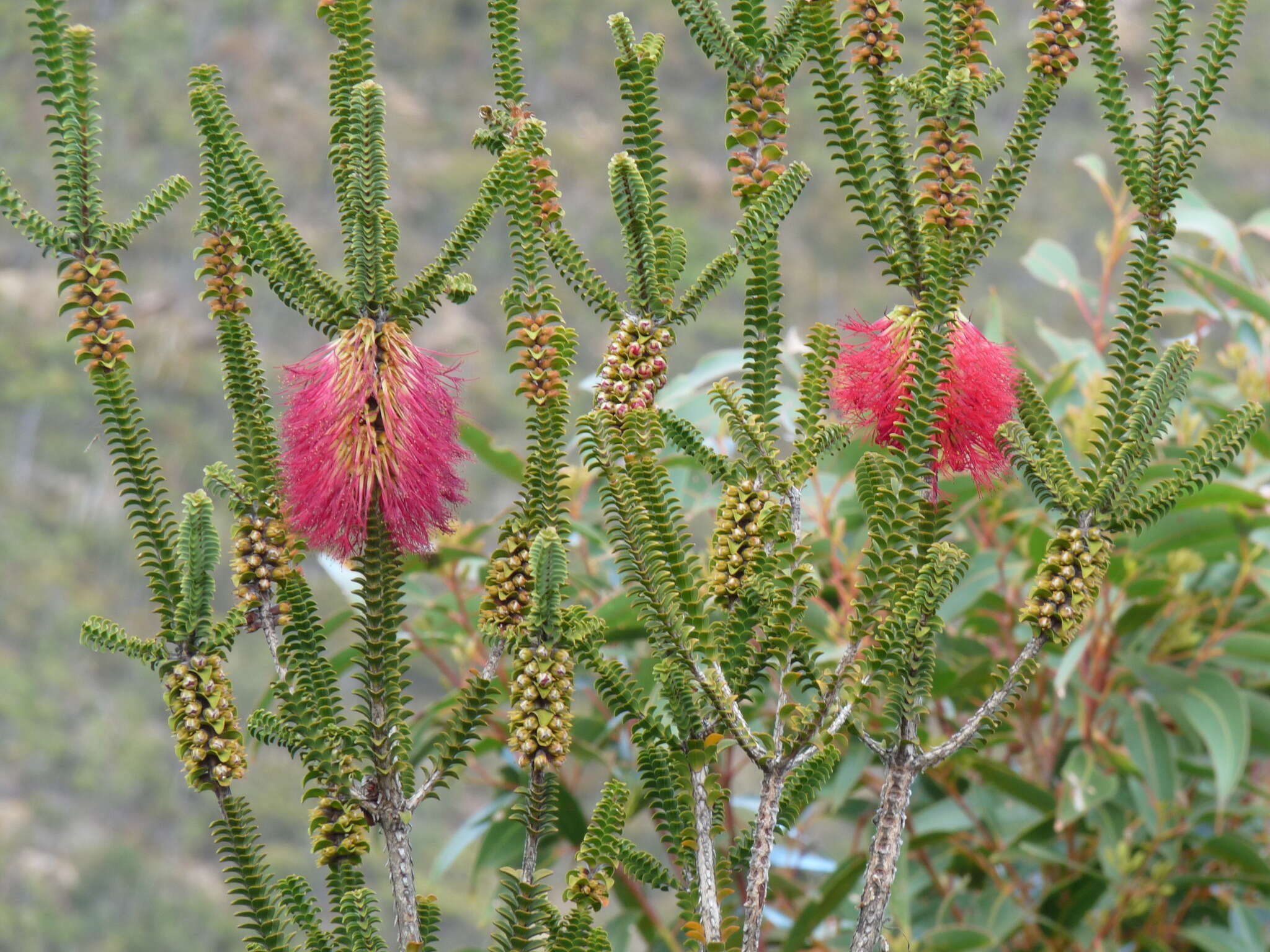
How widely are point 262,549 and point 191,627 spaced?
0.05 meters

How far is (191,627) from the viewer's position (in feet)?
1.54

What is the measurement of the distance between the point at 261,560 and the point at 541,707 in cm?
13

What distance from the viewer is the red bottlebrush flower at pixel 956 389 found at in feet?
1.71

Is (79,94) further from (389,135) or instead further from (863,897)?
(389,135)

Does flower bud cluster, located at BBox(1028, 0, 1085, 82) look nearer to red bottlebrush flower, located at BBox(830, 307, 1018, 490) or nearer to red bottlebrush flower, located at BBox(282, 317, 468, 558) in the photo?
red bottlebrush flower, located at BBox(830, 307, 1018, 490)

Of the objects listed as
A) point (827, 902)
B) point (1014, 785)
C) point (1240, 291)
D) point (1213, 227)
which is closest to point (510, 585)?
point (827, 902)

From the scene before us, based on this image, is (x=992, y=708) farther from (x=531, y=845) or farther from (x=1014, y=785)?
(x=1014, y=785)

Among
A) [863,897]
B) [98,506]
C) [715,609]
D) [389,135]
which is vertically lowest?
[863,897]

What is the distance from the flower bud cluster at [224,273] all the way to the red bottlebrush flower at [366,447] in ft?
0.14

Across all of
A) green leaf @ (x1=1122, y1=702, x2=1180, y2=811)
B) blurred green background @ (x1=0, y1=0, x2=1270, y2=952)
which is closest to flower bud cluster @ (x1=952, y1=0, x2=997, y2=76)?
green leaf @ (x1=1122, y1=702, x2=1180, y2=811)

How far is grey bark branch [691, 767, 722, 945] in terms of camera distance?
18.6 inches

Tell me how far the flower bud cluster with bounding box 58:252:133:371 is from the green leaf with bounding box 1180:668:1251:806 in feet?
2.86

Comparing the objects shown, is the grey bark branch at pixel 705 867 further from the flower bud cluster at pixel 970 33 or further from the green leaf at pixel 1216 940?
the green leaf at pixel 1216 940

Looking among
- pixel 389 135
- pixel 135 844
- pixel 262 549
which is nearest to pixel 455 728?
pixel 262 549
